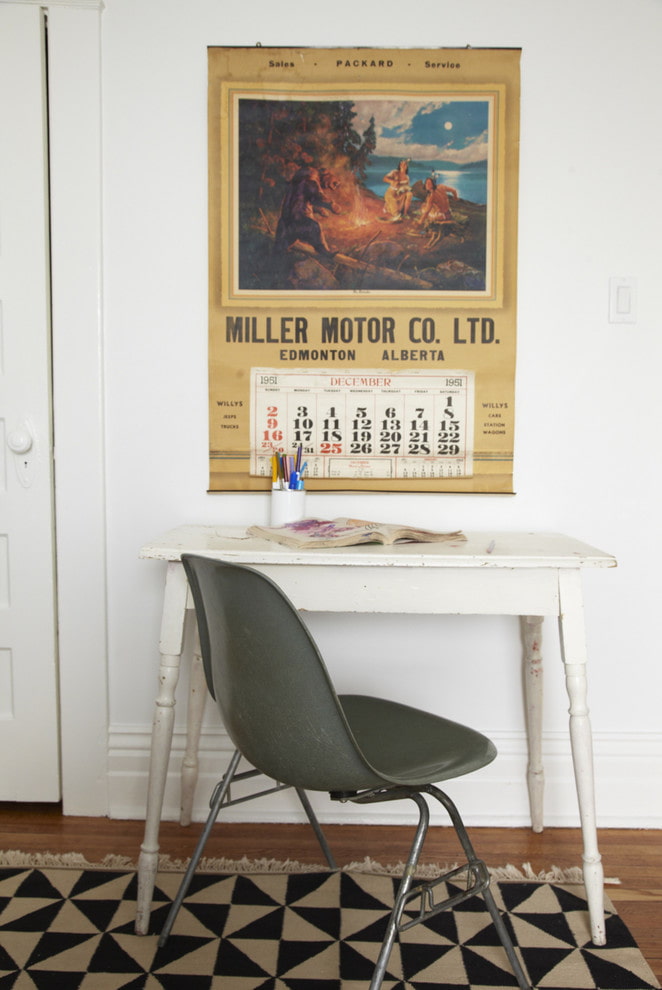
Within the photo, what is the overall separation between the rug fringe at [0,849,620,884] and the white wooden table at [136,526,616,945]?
0.24m

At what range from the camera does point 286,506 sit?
1917 millimetres

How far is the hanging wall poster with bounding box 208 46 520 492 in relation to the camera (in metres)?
1.99

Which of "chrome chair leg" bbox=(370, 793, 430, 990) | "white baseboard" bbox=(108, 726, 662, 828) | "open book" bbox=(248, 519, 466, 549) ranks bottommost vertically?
"white baseboard" bbox=(108, 726, 662, 828)

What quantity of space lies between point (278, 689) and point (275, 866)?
2.62ft

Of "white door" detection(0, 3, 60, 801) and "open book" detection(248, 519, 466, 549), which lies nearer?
"open book" detection(248, 519, 466, 549)

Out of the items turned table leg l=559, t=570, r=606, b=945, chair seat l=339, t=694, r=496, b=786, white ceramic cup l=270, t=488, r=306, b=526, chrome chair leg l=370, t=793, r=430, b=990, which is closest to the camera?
chrome chair leg l=370, t=793, r=430, b=990

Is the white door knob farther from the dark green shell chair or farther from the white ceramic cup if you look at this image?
the dark green shell chair

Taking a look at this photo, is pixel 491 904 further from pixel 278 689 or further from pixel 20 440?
pixel 20 440

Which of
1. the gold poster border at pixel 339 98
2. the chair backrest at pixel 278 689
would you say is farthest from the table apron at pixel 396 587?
the gold poster border at pixel 339 98

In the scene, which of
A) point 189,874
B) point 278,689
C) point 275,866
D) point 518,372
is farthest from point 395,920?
point 518,372

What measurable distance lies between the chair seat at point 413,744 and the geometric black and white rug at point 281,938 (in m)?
0.42

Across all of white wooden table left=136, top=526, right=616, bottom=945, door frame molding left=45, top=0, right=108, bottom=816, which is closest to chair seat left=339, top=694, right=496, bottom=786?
white wooden table left=136, top=526, right=616, bottom=945

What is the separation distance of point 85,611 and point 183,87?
53.5 inches

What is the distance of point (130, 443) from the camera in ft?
6.79
